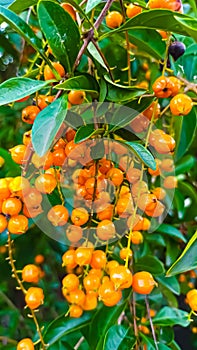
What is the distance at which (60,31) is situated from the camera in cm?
48

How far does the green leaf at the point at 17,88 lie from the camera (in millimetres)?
440

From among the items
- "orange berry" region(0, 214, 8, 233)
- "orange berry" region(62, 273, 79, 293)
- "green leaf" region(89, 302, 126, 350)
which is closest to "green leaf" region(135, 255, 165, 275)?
"green leaf" region(89, 302, 126, 350)

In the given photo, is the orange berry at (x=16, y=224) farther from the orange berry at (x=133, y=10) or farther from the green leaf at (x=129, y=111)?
the orange berry at (x=133, y=10)

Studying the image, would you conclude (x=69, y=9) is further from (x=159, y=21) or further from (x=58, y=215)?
(x=58, y=215)

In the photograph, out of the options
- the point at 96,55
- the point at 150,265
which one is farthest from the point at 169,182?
the point at 96,55

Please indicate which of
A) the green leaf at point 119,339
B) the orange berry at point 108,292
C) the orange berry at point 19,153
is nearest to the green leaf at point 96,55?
the orange berry at point 19,153

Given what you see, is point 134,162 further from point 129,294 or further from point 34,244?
point 34,244

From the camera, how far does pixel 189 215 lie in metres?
0.94

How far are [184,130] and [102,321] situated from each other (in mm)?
359

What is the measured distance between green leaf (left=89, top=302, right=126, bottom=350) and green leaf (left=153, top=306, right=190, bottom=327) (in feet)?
0.25

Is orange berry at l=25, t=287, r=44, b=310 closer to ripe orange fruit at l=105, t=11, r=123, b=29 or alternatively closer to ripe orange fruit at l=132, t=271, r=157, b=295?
ripe orange fruit at l=132, t=271, r=157, b=295

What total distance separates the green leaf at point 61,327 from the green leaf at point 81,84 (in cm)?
39

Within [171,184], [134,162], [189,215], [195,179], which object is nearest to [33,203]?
[134,162]

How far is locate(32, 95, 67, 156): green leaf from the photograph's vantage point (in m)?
0.41
